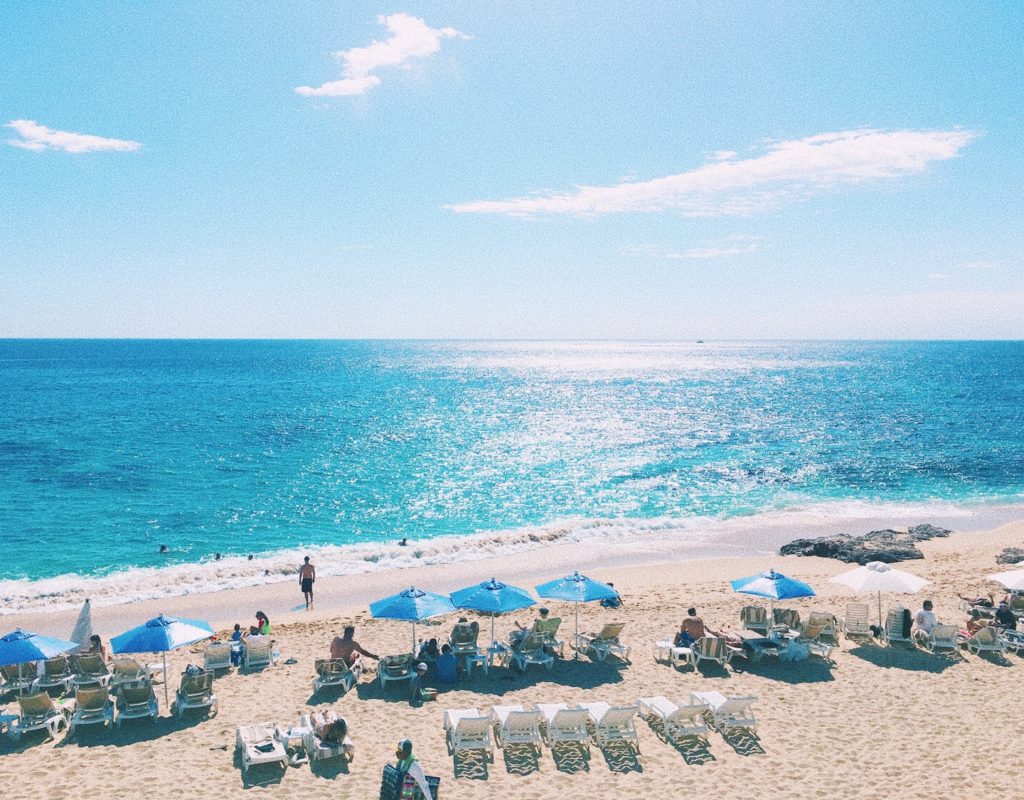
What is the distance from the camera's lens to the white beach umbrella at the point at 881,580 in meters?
14.9

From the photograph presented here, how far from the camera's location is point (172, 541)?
2930 cm

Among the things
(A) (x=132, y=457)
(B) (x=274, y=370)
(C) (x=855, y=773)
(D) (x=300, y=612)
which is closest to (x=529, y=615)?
(D) (x=300, y=612)

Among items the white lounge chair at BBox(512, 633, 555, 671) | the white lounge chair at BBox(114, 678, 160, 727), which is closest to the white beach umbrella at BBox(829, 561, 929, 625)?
the white lounge chair at BBox(512, 633, 555, 671)

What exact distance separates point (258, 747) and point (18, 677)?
6319 mm

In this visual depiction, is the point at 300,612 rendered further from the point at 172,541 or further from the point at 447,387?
the point at 447,387

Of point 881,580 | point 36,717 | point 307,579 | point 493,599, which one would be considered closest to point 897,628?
point 881,580

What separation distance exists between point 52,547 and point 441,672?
22.4 meters

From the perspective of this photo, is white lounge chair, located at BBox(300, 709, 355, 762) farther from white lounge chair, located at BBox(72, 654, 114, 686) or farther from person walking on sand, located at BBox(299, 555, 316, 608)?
person walking on sand, located at BBox(299, 555, 316, 608)

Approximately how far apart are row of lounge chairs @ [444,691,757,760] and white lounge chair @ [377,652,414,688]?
189cm

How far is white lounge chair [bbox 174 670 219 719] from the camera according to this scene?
1209cm

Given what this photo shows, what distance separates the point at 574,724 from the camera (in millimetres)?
11008

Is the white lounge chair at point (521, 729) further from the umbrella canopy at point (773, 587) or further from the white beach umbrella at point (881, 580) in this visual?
the white beach umbrella at point (881, 580)

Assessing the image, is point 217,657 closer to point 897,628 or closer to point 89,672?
point 89,672

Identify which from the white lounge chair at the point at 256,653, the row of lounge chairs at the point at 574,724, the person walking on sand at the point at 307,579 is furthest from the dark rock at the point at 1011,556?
the white lounge chair at the point at 256,653
